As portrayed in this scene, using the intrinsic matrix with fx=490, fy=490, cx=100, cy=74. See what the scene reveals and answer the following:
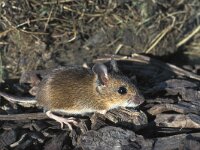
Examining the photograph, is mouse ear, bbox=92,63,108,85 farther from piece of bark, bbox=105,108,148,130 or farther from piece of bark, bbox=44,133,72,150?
piece of bark, bbox=44,133,72,150

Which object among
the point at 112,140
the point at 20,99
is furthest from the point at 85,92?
the point at 112,140

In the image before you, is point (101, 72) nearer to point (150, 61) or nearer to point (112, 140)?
point (112, 140)

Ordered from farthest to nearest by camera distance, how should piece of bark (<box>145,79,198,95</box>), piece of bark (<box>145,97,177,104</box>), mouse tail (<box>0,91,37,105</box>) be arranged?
1. piece of bark (<box>145,79,198,95</box>)
2. mouse tail (<box>0,91,37,105</box>)
3. piece of bark (<box>145,97,177,104</box>)

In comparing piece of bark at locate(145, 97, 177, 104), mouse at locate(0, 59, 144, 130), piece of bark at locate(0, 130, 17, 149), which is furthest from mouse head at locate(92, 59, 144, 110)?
piece of bark at locate(0, 130, 17, 149)

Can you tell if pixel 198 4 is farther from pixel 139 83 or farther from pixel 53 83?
pixel 53 83

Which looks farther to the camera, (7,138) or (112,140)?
(7,138)

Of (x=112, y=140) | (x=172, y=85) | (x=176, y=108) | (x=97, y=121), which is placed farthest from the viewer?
(x=172, y=85)

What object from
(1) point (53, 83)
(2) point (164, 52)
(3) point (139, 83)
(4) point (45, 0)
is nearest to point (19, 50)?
Answer: (4) point (45, 0)
